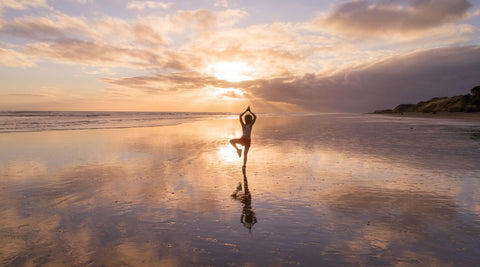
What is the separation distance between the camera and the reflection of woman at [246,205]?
6143mm

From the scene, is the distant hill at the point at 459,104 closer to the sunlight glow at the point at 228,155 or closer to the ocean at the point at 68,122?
the ocean at the point at 68,122

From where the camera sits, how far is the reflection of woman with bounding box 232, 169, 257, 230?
6143 mm

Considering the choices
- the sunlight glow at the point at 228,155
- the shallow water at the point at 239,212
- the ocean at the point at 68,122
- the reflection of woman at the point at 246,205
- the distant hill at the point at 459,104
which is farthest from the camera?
the distant hill at the point at 459,104

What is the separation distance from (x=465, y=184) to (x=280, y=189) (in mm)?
6577

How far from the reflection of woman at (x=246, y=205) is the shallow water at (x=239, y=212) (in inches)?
2.4

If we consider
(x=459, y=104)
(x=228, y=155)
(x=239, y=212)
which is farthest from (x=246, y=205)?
(x=459, y=104)

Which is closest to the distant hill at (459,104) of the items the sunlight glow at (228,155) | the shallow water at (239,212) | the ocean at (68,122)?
the ocean at (68,122)

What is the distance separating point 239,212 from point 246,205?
535 mm

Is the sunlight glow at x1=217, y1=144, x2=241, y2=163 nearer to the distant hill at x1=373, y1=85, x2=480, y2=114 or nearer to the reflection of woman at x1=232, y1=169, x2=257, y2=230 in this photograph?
the reflection of woman at x1=232, y1=169, x2=257, y2=230

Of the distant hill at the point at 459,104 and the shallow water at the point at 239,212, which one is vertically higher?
the distant hill at the point at 459,104

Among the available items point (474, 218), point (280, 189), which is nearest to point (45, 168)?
point (280, 189)

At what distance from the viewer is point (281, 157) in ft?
47.4

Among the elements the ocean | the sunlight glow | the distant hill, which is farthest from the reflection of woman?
the distant hill

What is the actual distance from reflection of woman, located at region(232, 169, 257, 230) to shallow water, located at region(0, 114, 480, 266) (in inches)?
2.4
